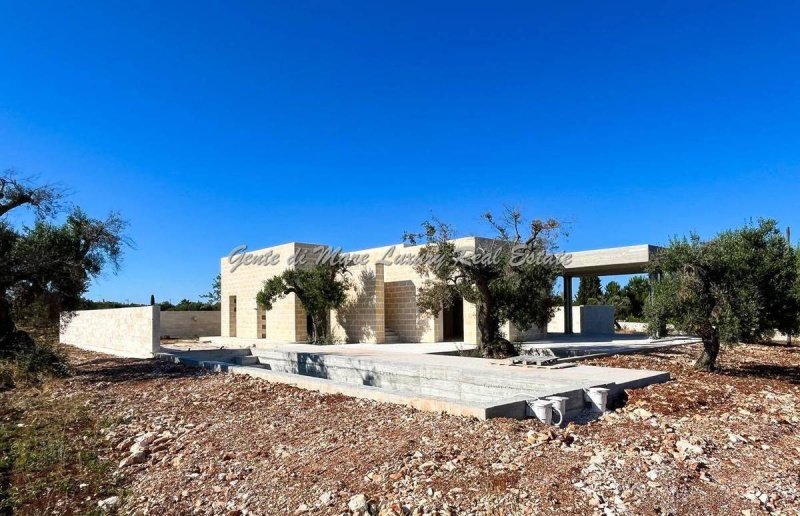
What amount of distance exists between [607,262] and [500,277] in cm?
811

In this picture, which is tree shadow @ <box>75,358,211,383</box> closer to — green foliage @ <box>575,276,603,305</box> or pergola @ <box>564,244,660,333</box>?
pergola @ <box>564,244,660,333</box>

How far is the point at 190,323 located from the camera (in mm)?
29453

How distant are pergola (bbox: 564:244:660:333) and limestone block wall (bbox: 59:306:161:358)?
1519 cm

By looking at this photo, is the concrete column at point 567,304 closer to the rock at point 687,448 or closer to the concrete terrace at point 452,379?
the concrete terrace at point 452,379

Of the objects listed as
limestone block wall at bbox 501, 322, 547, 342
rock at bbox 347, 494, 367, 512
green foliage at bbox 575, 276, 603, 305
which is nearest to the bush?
rock at bbox 347, 494, 367, 512

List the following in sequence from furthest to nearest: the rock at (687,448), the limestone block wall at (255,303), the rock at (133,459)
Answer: the limestone block wall at (255,303), the rock at (133,459), the rock at (687,448)

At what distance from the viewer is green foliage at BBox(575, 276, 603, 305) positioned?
34.9m

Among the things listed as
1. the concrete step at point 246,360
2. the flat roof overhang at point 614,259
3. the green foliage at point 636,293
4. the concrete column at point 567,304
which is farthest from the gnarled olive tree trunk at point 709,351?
the green foliage at point 636,293

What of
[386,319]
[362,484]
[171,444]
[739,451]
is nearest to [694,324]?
[739,451]

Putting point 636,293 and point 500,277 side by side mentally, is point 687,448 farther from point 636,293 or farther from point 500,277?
point 636,293

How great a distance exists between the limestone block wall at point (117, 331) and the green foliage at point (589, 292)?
26458 millimetres

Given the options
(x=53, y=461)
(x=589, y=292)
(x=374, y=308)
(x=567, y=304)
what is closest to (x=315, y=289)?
(x=374, y=308)

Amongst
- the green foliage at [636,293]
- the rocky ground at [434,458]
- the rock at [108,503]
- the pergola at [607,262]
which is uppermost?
the pergola at [607,262]

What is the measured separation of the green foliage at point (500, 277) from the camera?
13680 mm
